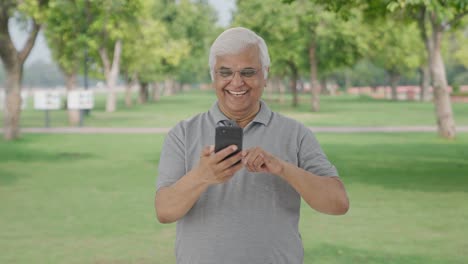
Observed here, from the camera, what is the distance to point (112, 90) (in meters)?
51.0

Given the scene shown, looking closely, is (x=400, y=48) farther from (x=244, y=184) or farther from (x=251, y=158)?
(x=251, y=158)

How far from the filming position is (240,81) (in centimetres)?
310

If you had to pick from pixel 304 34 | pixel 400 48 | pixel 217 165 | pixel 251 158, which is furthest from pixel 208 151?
pixel 400 48

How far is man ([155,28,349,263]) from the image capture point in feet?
9.97

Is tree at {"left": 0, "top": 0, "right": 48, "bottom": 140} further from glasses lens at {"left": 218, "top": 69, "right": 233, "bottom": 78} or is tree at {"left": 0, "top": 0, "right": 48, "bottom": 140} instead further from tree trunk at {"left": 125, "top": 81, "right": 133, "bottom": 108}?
tree trunk at {"left": 125, "top": 81, "right": 133, "bottom": 108}

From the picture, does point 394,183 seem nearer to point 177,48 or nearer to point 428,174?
point 428,174

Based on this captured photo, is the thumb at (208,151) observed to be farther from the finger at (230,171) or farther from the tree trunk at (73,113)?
the tree trunk at (73,113)

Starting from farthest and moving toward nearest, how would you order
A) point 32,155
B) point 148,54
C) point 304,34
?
point 148,54 → point 304,34 → point 32,155

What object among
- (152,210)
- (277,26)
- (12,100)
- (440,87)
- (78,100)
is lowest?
(152,210)

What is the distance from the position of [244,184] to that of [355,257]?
17.5 feet

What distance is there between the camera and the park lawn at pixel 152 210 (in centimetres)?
841

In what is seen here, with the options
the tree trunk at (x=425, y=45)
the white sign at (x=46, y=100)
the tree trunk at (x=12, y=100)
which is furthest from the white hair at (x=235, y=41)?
the white sign at (x=46, y=100)

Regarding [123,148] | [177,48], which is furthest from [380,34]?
[123,148]

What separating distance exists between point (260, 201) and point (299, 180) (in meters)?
0.20
